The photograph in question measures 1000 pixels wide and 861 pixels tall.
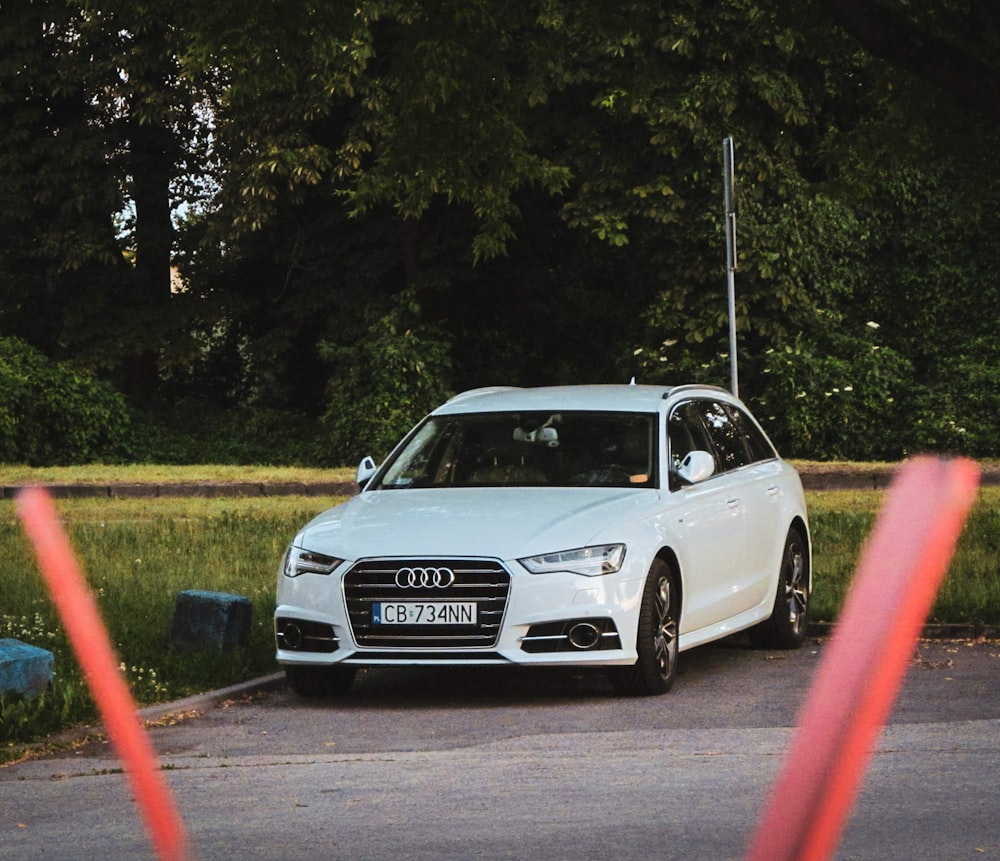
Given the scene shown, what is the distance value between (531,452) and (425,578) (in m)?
1.59

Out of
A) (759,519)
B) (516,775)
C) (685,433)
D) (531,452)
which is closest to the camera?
(516,775)

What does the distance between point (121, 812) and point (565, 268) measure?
2786cm

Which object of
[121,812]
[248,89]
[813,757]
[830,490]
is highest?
[248,89]

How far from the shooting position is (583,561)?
9305mm

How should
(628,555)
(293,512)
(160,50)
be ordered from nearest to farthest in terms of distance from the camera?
1. (628,555)
2. (293,512)
3. (160,50)

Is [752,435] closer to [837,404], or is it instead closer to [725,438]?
[725,438]

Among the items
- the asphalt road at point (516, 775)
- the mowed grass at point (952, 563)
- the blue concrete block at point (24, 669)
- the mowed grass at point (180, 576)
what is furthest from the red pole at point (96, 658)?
the mowed grass at point (952, 563)

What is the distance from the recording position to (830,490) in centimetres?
2336

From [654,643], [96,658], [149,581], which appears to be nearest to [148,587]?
[149,581]

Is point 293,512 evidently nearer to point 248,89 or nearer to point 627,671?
point 248,89

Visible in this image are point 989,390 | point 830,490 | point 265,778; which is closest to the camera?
point 265,778

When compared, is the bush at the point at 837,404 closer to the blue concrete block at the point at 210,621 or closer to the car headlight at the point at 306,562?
the blue concrete block at the point at 210,621

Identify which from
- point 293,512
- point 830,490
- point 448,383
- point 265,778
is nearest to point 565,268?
point 448,383

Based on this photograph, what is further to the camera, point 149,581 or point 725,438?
point 149,581
